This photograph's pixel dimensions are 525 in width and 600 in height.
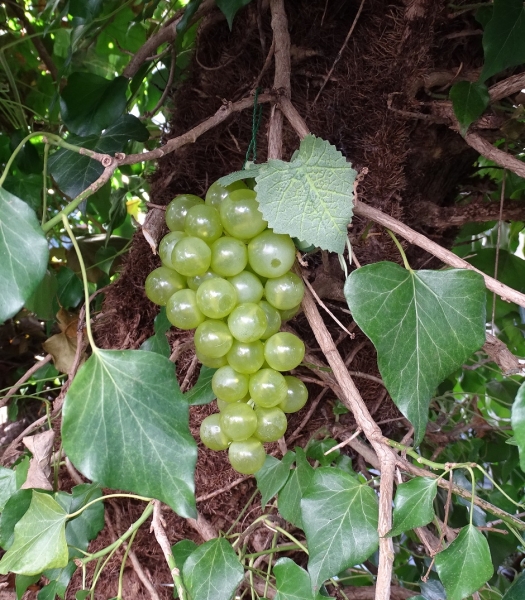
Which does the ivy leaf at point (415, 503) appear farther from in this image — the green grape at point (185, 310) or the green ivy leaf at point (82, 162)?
A: the green ivy leaf at point (82, 162)

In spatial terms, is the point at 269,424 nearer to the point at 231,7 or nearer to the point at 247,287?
the point at 247,287

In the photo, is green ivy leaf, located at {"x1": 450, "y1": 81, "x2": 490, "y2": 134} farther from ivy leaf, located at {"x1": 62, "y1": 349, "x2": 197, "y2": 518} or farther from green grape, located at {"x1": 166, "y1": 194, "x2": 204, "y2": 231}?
ivy leaf, located at {"x1": 62, "y1": 349, "x2": 197, "y2": 518}

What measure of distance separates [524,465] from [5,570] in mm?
480

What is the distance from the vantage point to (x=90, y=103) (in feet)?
2.59

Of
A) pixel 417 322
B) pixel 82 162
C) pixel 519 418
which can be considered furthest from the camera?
pixel 82 162

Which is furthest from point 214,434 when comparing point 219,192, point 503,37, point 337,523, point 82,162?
point 503,37

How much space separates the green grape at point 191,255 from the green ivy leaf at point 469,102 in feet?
1.17

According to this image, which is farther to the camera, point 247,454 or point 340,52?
point 340,52

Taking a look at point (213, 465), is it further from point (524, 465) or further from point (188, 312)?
point (524, 465)

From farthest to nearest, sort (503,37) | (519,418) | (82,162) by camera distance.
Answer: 1. (82,162)
2. (503,37)
3. (519,418)

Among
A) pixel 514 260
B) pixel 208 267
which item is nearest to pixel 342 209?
pixel 208 267

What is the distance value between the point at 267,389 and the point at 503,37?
483mm

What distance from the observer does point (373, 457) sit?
→ 2.37 feet

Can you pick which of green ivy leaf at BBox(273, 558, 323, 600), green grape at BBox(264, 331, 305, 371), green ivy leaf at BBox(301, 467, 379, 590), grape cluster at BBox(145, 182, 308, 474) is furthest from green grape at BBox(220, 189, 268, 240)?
green ivy leaf at BBox(273, 558, 323, 600)
